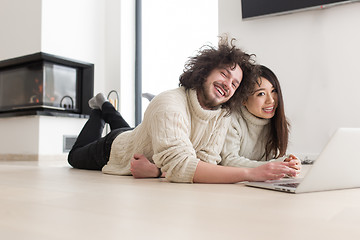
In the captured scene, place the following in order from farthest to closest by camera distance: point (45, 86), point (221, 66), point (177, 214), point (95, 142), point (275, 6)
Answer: point (45, 86), point (275, 6), point (95, 142), point (221, 66), point (177, 214)

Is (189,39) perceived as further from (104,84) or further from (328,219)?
(328,219)

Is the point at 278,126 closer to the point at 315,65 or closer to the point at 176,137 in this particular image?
the point at 176,137

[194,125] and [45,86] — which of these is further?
[45,86]

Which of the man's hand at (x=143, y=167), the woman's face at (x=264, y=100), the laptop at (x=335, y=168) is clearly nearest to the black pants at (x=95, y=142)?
the man's hand at (x=143, y=167)

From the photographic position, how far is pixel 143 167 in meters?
1.55

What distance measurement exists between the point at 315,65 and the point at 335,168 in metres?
2.05

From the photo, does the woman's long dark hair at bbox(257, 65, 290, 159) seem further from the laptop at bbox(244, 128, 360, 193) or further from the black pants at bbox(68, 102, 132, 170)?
the black pants at bbox(68, 102, 132, 170)

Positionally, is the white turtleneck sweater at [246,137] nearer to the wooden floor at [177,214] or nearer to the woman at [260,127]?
the woman at [260,127]

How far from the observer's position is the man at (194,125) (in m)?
1.33

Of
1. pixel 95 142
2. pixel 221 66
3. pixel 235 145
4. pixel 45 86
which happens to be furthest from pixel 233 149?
pixel 45 86

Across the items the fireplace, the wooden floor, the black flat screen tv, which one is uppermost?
the black flat screen tv

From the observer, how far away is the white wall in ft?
9.29

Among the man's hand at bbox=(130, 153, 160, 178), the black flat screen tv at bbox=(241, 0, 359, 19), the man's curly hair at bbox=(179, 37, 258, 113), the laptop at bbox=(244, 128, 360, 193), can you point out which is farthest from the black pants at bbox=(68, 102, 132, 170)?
the black flat screen tv at bbox=(241, 0, 359, 19)

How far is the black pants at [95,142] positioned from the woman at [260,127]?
2.08 feet
